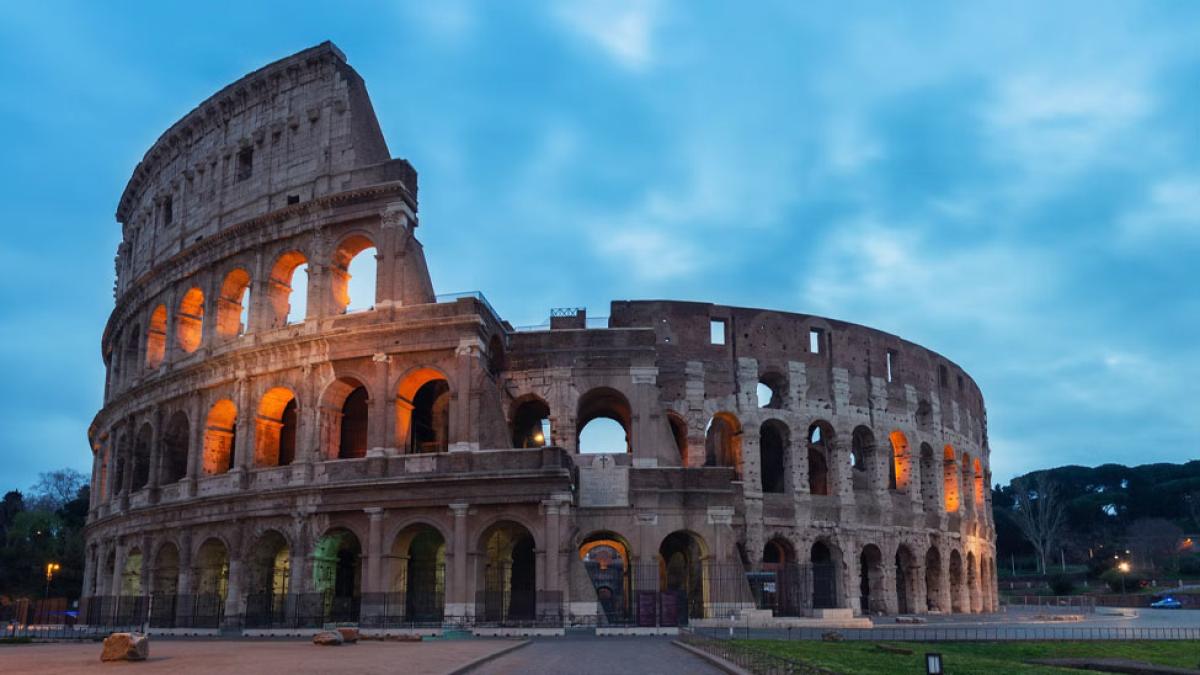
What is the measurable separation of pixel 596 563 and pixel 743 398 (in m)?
20.2

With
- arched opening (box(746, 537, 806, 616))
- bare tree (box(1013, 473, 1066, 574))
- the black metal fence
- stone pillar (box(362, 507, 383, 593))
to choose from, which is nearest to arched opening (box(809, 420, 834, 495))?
A: arched opening (box(746, 537, 806, 616))

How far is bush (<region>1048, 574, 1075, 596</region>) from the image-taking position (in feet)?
198

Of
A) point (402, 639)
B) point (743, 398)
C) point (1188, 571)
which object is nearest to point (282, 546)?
point (402, 639)

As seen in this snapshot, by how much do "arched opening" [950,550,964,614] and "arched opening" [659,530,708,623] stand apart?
1382 centimetres

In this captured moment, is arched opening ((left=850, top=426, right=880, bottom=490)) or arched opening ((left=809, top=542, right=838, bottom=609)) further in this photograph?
arched opening ((left=850, top=426, right=880, bottom=490))

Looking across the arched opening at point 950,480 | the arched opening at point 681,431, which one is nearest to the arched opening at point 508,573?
the arched opening at point 681,431

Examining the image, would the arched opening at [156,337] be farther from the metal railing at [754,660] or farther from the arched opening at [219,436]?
the metal railing at [754,660]

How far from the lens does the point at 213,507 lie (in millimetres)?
30859

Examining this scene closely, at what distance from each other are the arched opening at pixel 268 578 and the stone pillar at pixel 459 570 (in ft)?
17.2

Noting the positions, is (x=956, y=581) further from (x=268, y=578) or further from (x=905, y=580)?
(x=268, y=578)

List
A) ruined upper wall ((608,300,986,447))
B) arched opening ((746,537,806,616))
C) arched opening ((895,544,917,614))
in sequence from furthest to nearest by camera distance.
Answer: arched opening ((895,544,917,614)), ruined upper wall ((608,300,986,447)), arched opening ((746,537,806,616))

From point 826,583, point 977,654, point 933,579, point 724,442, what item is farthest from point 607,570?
point 977,654

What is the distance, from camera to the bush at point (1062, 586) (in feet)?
198

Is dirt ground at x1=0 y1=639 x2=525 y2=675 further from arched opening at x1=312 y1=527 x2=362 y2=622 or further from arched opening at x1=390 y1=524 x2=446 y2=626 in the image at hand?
arched opening at x1=312 y1=527 x2=362 y2=622
